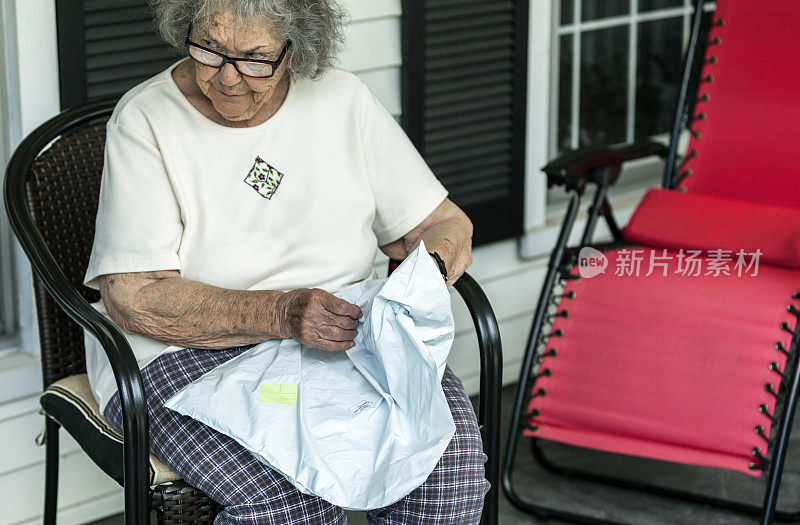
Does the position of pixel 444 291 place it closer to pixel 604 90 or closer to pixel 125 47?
pixel 125 47

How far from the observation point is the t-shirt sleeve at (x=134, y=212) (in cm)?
200

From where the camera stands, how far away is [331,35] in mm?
2143

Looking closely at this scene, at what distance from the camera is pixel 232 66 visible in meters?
1.98

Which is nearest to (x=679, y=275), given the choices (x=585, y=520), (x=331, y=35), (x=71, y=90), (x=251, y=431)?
(x=585, y=520)

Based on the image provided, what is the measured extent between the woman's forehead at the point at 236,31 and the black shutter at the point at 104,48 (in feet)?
1.59

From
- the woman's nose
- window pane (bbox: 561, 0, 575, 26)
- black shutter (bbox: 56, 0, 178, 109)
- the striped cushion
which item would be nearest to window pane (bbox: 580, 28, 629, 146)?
window pane (bbox: 561, 0, 575, 26)

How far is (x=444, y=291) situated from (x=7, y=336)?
4.19ft

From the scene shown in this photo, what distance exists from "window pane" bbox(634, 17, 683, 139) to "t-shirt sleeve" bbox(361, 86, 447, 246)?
1999mm

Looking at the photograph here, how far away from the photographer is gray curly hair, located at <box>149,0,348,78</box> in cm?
195

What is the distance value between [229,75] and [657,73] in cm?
258

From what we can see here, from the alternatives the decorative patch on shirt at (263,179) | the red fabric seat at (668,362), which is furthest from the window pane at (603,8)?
the decorative patch on shirt at (263,179)

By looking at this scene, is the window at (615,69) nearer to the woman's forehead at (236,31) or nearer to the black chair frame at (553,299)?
the black chair frame at (553,299)

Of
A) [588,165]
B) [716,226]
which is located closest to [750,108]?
[716,226]

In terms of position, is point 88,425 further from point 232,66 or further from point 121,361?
point 232,66
